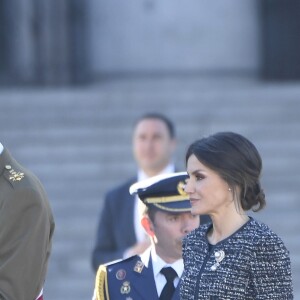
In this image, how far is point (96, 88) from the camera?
1382 cm

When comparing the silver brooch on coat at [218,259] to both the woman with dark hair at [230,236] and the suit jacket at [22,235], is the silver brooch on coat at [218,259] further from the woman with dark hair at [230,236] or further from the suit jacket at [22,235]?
the suit jacket at [22,235]

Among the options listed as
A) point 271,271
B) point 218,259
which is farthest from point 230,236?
point 271,271

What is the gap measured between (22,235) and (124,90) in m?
9.05

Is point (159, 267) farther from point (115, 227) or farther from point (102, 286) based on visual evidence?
point (115, 227)

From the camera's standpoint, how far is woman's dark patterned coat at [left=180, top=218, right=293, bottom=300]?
3.89m

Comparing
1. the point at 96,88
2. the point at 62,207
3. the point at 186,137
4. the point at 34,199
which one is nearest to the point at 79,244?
the point at 62,207

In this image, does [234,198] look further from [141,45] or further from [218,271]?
[141,45]

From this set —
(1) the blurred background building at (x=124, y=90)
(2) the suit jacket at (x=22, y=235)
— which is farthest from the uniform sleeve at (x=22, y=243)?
(1) the blurred background building at (x=124, y=90)

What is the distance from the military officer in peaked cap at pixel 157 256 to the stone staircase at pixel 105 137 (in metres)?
5.90

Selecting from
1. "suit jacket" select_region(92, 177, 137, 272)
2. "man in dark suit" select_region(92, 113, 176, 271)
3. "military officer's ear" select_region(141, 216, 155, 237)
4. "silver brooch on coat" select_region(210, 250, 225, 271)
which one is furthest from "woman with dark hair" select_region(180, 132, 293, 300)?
"suit jacket" select_region(92, 177, 137, 272)

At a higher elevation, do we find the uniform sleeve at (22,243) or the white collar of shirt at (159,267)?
the uniform sleeve at (22,243)

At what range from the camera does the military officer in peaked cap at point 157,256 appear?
4539 millimetres

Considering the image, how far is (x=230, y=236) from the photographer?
3996 mm

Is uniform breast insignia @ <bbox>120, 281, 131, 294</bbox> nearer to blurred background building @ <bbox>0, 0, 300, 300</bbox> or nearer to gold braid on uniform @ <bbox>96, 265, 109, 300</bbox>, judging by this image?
gold braid on uniform @ <bbox>96, 265, 109, 300</bbox>
